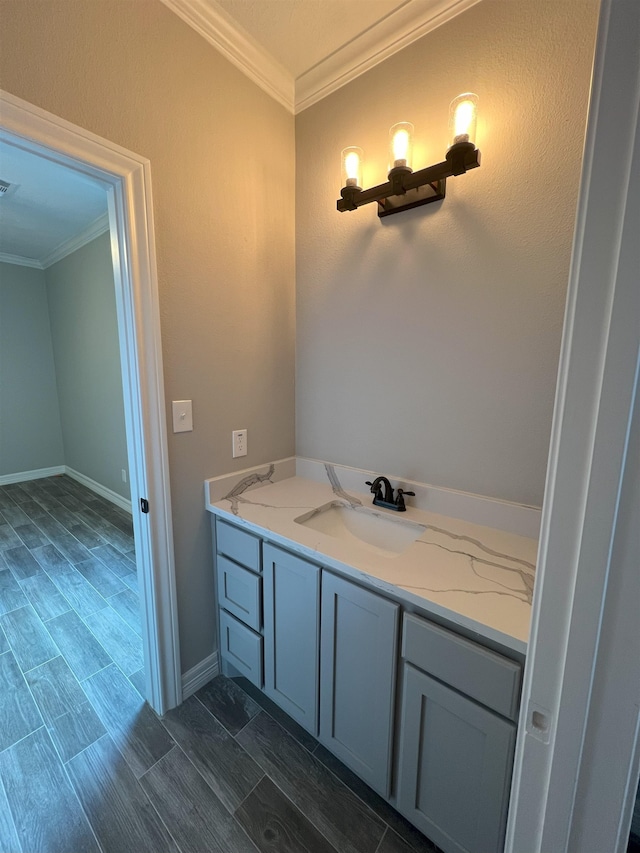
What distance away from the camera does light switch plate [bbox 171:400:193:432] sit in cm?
133

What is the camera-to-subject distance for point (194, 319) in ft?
4.47

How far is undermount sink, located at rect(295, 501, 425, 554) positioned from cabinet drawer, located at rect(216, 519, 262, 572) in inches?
7.9

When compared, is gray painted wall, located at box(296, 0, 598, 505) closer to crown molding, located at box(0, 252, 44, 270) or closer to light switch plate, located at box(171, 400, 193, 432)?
light switch plate, located at box(171, 400, 193, 432)

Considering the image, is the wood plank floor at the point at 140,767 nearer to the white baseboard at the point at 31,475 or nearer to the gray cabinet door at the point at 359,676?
the gray cabinet door at the point at 359,676

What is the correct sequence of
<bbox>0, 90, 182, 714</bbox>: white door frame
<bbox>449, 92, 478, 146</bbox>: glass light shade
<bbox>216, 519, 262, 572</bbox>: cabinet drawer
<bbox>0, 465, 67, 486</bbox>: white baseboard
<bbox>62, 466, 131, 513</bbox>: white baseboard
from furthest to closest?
<bbox>0, 465, 67, 486</bbox>: white baseboard < <bbox>62, 466, 131, 513</bbox>: white baseboard < <bbox>216, 519, 262, 572</bbox>: cabinet drawer < <bbox>449, 92, 478, 146</bbox>: glass light shade < <bbox>0, 90, 182, 714</bbox>: white door frame

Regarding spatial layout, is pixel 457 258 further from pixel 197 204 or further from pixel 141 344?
pixel 141 344

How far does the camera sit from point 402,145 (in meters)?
1.23

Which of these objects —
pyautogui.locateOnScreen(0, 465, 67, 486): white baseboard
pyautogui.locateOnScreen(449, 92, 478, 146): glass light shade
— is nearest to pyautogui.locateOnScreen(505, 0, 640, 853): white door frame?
pyautogui.locateOnScreen(449, 92, 478, 146): glass light shade

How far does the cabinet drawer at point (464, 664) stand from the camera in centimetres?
79

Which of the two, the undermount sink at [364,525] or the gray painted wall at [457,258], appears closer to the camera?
the gray painted wall at [457,258]

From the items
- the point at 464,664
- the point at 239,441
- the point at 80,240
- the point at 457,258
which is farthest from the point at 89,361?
the point at 464,664

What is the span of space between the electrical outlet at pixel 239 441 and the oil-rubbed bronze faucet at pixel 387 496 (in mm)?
620

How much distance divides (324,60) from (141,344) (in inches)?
56.0

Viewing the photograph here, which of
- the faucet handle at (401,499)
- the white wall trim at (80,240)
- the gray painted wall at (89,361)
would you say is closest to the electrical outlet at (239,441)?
the faucet handle at (401,499)
